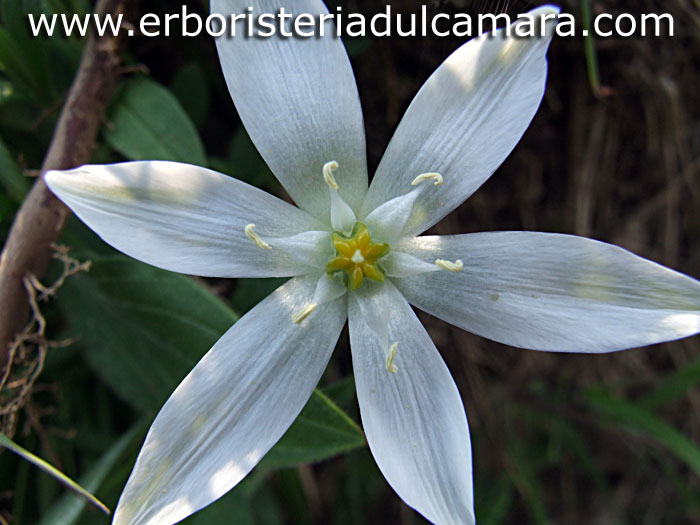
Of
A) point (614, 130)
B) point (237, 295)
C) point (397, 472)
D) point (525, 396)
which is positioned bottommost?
point (525, 396)

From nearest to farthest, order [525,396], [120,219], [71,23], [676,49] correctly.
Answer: [120,219]
[71,23]
[676,49]
[525,396]

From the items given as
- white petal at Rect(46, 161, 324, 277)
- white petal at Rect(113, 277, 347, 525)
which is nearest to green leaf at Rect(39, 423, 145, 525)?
white petal at Rect(113, 277, 347, 525)

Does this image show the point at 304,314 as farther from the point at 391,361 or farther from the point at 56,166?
the point at 56,166

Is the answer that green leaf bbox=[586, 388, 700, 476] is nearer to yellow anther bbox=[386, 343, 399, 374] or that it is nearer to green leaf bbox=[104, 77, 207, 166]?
yellow anther bbox=[386, 343, 399, 374]

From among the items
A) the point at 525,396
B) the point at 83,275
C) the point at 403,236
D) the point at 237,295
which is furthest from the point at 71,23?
the point at 525,396

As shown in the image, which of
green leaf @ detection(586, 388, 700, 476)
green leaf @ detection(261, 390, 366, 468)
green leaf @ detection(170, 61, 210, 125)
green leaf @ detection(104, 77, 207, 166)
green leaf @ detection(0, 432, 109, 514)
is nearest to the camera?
green leaf @ detection(0, 432, 109, 514)

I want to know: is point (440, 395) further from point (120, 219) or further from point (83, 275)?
point (83, 275)

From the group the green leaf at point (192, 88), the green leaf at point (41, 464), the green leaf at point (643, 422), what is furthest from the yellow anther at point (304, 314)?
the green leaf at point (643, 422)
